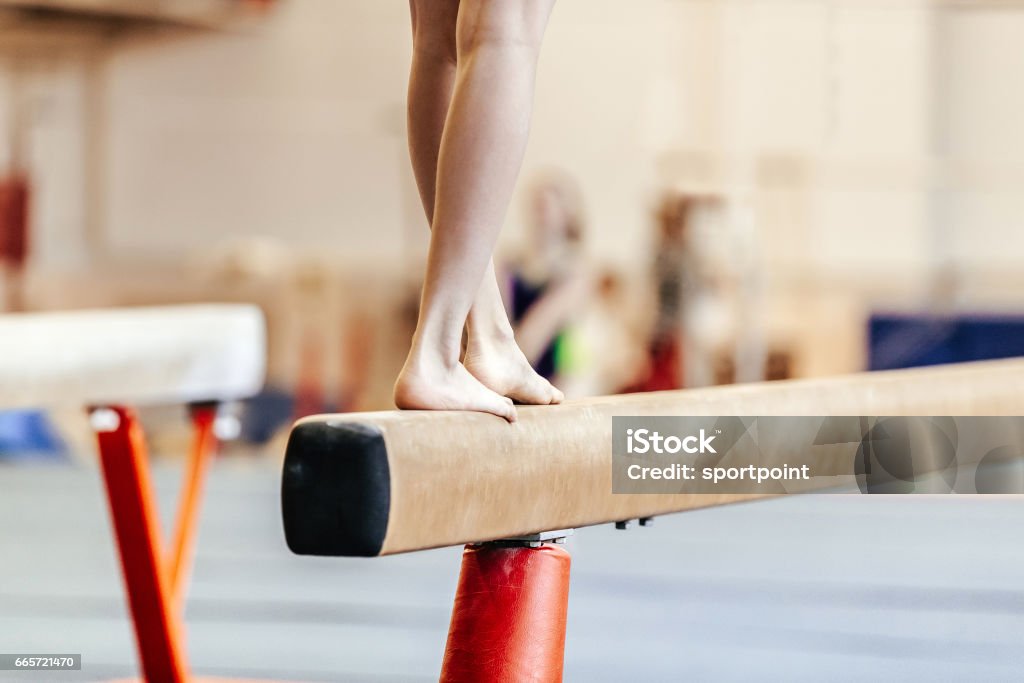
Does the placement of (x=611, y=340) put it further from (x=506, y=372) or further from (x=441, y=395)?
(x=441, y=395)

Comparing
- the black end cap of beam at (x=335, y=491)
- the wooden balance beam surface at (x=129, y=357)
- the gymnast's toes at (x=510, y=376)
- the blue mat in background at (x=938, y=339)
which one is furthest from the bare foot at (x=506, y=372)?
the blue mat in background at (x=938, y=339)

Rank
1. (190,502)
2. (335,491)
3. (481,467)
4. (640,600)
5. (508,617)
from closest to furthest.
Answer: (335,491), (481,467), (508,617), (190,502), (640,600)

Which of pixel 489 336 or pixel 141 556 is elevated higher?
pixel 489 336

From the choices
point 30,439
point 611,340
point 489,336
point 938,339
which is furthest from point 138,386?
point 938,339

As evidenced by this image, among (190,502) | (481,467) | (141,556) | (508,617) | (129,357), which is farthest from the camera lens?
(190,502)

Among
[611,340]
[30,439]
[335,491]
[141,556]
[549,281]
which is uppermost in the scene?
[549,281]

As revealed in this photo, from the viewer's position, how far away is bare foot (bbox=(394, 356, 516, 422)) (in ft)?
4.40

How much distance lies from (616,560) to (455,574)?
0.57 metres

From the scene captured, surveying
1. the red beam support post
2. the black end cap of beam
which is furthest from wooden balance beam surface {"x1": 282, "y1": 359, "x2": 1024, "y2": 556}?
the red beam support post

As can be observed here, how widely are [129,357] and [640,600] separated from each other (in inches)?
65.8

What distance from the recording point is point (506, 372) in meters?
1.50

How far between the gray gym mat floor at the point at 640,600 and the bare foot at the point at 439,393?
1.34 meters

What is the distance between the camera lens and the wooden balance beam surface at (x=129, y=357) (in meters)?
2.23

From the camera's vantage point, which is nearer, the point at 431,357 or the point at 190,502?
the point at 431,357
